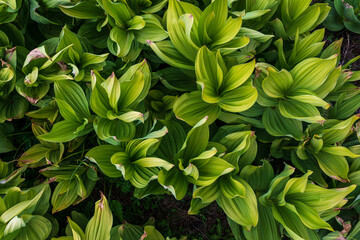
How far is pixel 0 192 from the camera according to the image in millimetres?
1849

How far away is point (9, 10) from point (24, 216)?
1.21 metres

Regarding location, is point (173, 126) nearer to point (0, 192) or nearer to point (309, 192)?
point (309, 192)

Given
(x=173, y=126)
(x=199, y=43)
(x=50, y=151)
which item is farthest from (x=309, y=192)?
(x=50, y=151)

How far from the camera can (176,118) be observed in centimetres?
194

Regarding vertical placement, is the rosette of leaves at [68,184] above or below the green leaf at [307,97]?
below

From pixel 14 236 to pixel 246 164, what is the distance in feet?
4.47

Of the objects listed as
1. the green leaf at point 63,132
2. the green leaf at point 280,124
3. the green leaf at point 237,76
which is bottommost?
the green leaf at point 63,132

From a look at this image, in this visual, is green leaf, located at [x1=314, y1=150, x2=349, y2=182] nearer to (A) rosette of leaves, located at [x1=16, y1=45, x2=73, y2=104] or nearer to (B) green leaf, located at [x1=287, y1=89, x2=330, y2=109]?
(B) green leaf, located at [x1=287, y1=89, x2=330, y2=109]

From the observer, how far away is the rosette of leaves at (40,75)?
1778 millimetres

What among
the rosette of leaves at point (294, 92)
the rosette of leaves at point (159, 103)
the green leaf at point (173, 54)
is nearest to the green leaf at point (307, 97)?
the rosette of leaves at point (294, 92)

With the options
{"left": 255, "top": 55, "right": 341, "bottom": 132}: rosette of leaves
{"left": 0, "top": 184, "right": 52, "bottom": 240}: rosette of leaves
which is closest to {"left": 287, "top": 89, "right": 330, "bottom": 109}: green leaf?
{"left": 255, "top": 55, "right": 341, "bottom": 132}: rosette of leaves

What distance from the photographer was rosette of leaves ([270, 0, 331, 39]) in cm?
211

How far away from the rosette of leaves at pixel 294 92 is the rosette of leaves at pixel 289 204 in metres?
0.29

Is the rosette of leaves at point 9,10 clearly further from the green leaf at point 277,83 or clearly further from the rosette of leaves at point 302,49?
the rosette of leaves at point 302,49
